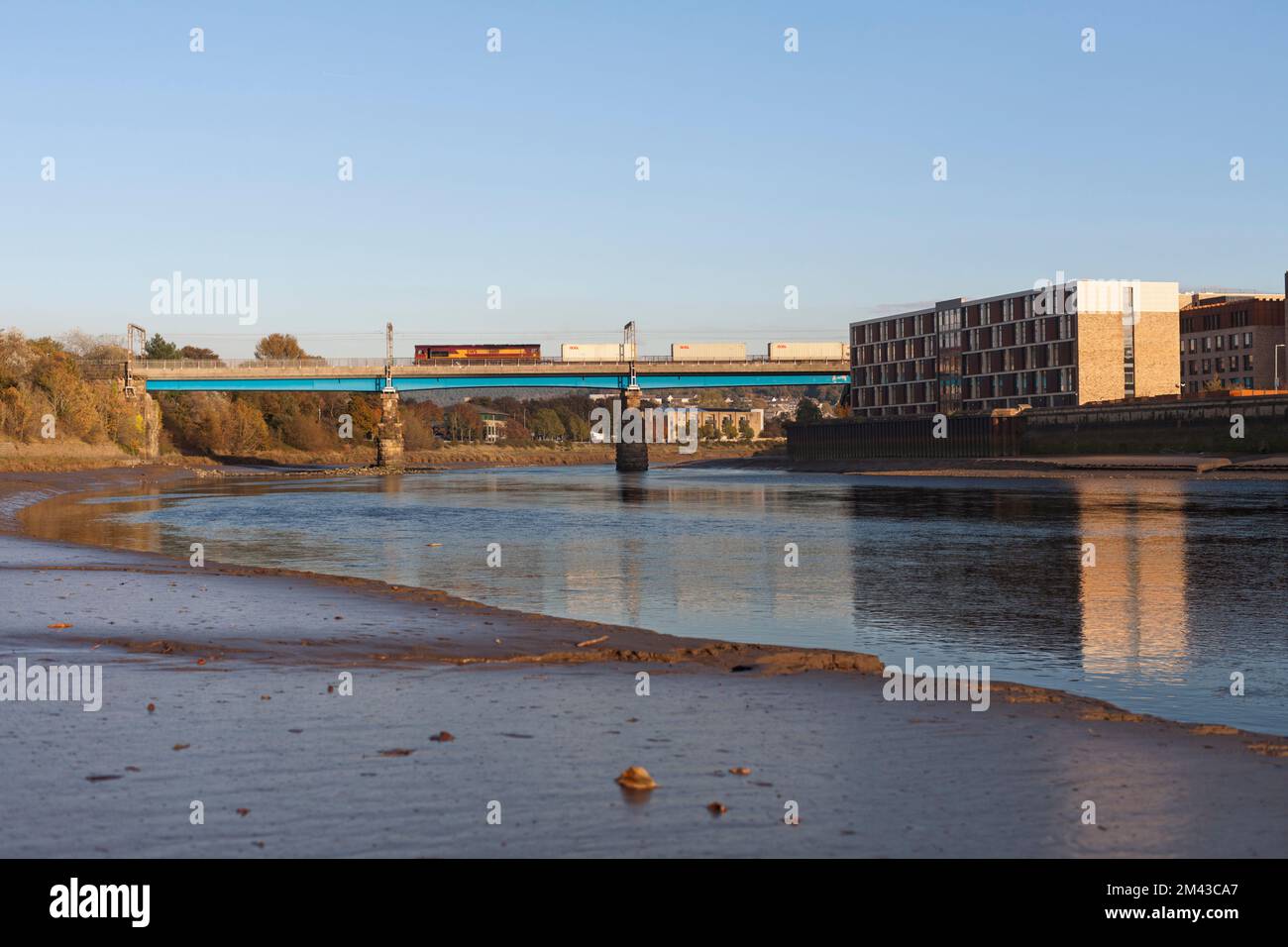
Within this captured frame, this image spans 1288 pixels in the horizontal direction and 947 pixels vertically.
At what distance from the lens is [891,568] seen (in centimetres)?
3334

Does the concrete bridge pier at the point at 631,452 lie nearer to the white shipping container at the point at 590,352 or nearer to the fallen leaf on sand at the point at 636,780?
the white shipping container at the point at 590,352

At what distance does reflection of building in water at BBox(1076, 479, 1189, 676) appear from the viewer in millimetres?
18312

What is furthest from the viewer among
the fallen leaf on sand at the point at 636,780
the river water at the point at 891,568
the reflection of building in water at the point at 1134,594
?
the river water at the point at 891,568

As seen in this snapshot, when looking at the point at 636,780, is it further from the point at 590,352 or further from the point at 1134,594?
the point at 590,352

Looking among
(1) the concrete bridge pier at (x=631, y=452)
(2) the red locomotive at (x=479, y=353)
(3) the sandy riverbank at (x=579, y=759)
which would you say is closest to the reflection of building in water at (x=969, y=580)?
(3) the sandy riverbank at (x=579, y=759)

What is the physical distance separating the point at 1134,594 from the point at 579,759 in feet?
62.9

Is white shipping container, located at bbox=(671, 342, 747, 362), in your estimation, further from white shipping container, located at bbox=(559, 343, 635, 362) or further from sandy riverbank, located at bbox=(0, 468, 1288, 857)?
sandy riverbank, located at bbox=(0, 468, 1288, 857)

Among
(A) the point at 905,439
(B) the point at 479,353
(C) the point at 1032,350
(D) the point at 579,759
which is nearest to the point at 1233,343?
(C) the point at 1032,350

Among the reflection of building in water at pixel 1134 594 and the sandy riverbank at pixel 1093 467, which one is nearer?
the reflection of building in water at pixel 1134 594

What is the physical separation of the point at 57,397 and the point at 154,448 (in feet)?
80.9

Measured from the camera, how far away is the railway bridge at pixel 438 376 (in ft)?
518

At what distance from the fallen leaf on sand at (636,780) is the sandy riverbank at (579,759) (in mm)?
141

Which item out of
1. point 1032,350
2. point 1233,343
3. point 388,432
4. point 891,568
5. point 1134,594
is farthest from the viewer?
point 1233,343
